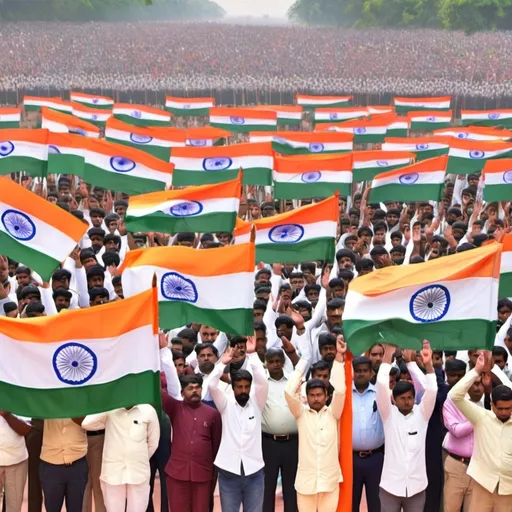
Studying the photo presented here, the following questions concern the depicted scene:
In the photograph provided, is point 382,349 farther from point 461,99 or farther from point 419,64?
point 419,64

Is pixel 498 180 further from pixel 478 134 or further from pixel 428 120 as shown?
pixel 428 120

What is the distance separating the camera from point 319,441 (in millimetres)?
8133

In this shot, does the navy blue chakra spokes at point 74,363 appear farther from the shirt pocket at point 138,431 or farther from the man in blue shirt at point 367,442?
the man in blue shirt at point 367,442

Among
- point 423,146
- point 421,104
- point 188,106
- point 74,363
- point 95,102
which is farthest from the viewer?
point 421,104

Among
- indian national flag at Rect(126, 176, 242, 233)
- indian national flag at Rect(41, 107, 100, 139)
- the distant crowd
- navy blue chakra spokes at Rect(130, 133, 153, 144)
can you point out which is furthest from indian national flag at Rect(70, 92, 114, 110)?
indian national flag at Rect(126, 176, 242, 233)

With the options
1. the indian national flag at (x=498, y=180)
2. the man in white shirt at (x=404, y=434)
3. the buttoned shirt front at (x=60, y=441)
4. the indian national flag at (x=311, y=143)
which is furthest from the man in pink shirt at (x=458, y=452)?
the indian national flag at (x=311, y=143)

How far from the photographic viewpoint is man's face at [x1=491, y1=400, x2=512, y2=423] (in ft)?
25.6

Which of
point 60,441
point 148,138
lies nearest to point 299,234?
point 60,441

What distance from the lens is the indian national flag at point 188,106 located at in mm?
25197

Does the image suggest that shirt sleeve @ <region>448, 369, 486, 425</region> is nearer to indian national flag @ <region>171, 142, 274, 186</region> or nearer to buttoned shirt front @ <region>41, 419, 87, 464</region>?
buttoned shirt front @ <region>41, 419, 87, 464</region>

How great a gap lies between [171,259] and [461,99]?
22.2 m

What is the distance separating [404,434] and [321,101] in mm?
19327

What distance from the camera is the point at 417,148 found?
18453mm

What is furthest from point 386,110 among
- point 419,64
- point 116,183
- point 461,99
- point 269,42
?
point 269,42
